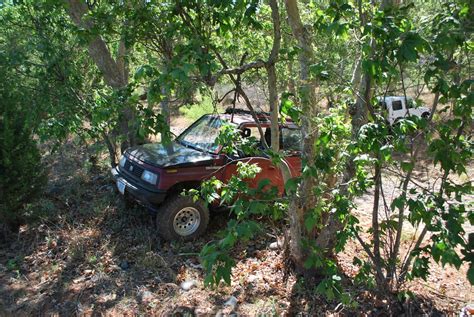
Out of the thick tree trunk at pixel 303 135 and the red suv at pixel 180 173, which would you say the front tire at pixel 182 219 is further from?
the thick tree trunk at pixel 303 135

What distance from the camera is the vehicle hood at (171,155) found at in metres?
5.36

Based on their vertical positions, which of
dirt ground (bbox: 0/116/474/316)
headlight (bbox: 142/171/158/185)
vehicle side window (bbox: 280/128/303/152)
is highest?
vehicle side window (bbox: 280/128/303/152)

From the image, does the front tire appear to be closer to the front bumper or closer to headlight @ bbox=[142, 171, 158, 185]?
the front bumper

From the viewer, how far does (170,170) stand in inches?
207

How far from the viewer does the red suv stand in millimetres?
5242

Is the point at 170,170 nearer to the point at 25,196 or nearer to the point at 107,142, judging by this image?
the point at 25,196

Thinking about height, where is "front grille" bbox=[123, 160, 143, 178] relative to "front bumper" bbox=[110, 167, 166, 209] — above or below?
above

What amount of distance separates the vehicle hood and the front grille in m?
0.12

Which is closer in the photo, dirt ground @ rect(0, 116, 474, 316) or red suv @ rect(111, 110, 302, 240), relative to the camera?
dirt ground @ rect(0, 116, 474, 316)

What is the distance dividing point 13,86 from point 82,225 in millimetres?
2622

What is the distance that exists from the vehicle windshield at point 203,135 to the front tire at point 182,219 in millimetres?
867

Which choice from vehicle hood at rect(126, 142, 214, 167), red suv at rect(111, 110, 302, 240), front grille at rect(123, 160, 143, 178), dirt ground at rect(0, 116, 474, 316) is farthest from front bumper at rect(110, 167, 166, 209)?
dirt ground at rect(0, 116, 474, 316)

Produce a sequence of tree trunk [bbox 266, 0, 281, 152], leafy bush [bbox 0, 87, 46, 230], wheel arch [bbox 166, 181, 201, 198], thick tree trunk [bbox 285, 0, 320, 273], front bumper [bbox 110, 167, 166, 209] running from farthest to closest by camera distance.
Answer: leafy bush [bbox 0, 87, 46, 230] → wheel arch [bbox 166, 181, 201, 198] → front bumper [bbox 110, 167, 166, 209] → thick tree trunk [bbox 285, 0, 320, 273] → tree trunk [bbox 266, 0, 281, 152]

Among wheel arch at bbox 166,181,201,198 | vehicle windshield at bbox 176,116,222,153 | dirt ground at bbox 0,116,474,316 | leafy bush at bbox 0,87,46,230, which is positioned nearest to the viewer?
dirt ground at bbox 0,116,474,316
